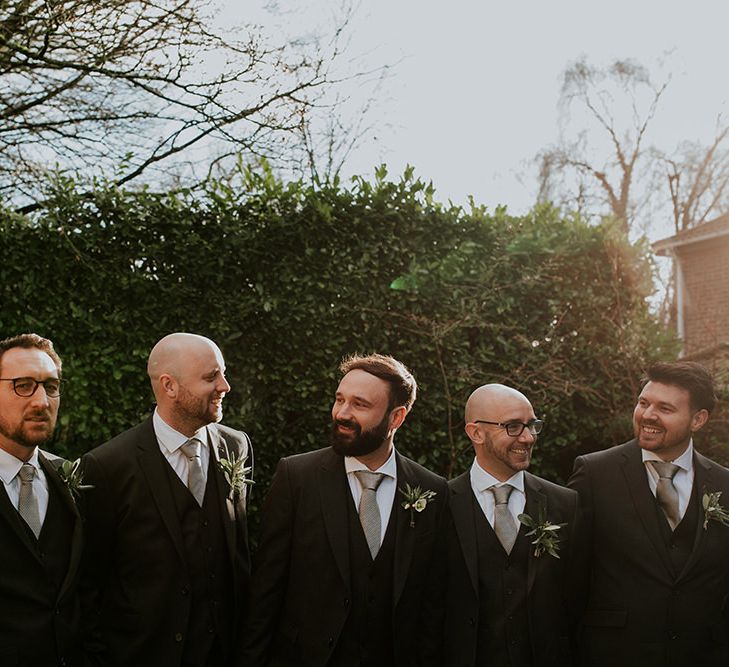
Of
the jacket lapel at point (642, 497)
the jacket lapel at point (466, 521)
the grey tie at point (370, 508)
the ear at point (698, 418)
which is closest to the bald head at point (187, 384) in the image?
the grey tie at point (370, 508)

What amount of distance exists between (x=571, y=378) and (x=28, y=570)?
5058mm

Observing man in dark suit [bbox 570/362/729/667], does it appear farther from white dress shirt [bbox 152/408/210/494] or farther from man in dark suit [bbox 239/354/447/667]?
white dress shirt [bbox 152/408/210/494]

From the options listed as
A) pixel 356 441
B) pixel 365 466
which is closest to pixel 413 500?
pixel 365 466

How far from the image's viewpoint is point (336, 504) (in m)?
4.06

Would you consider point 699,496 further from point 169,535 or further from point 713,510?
point 169,535

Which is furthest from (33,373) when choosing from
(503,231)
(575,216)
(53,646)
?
(575,216)

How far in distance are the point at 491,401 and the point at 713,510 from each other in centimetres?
133

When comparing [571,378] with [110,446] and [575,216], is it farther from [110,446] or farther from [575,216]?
[110,446]

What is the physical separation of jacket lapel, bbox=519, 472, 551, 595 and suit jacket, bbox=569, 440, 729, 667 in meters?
0.38

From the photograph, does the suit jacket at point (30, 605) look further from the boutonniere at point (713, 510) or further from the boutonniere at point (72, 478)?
the boutonniere at point (713, 510)

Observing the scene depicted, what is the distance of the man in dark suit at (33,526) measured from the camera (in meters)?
3.49

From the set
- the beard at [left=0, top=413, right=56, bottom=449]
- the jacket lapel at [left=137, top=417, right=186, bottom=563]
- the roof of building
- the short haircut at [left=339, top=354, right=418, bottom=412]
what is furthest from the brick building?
the beard at [left=0, top=413, right=56, bottom=449]

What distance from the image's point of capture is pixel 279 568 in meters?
4.01

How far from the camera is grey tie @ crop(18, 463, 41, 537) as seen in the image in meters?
3.65
